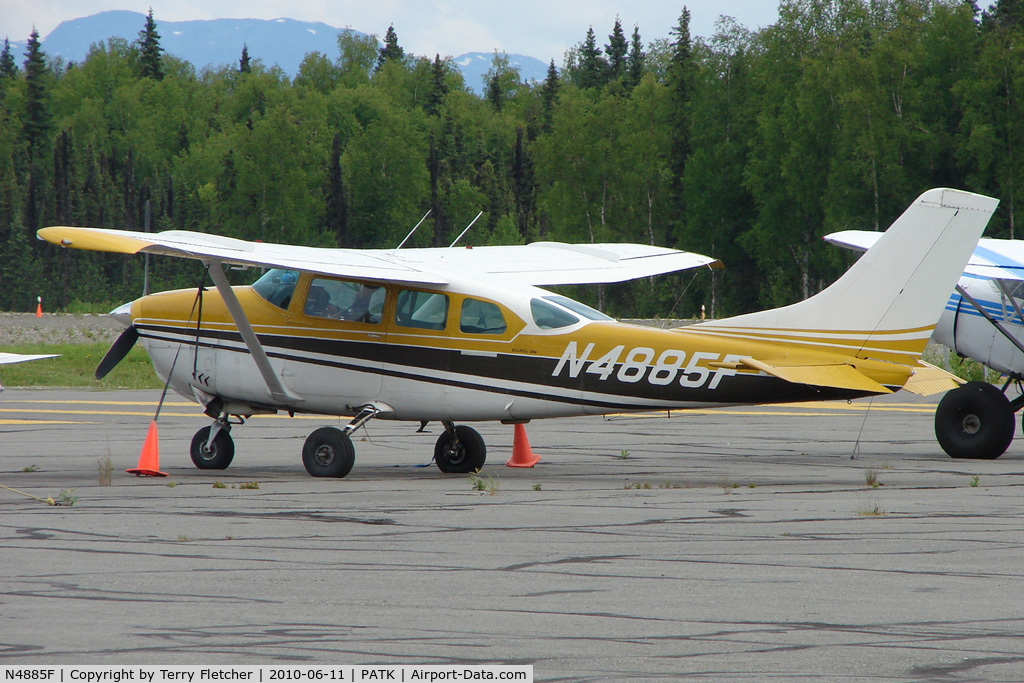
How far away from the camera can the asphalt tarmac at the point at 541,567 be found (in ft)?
16.4

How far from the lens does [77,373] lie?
2703 cm

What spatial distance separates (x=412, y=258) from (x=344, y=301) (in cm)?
146

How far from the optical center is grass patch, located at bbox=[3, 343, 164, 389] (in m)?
25.3

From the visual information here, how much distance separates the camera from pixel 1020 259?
508 inches

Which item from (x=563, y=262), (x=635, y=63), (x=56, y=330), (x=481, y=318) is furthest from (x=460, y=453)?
(x=635, y=63)

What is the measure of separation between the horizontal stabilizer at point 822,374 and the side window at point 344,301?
3738 millimetres

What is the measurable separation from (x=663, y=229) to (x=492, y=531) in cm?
5594

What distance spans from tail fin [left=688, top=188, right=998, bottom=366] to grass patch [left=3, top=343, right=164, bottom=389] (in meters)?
17.5

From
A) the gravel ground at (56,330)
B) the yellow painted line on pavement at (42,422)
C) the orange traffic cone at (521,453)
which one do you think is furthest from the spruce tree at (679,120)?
the orange traffic cone at (521,453)

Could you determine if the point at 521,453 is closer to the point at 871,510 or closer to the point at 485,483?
the point at 485,483

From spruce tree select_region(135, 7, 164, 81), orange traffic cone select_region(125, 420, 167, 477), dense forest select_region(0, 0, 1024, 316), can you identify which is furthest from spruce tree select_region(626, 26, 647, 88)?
orange traffic cone select_region(125, 420, 167, 477)

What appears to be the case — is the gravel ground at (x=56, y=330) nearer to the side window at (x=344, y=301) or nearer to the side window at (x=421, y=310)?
the side window at (x=344, y=301)

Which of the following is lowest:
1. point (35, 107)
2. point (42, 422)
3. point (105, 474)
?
point (42, 422)

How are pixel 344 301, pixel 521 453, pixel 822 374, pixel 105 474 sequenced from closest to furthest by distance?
pixel 822 374, pixel 105 474, pixel 344 301, pixel 521 453
